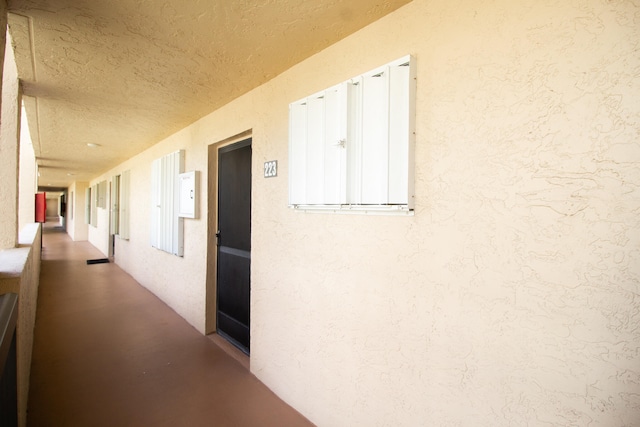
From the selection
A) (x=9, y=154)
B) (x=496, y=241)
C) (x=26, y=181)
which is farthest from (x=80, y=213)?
(x=496, y=241)

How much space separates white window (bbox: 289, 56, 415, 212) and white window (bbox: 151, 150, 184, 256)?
2.48 m

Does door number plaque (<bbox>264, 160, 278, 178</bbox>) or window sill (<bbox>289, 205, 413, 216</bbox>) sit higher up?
door number plaque (<bbox>264, 160, 278, 178</bbox>)

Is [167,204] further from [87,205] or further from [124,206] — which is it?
[87,205]

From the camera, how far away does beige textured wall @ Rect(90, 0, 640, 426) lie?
39.6 inches

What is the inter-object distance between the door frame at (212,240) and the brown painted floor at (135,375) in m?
0.26

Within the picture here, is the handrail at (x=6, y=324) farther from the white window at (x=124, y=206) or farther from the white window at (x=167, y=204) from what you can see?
the white window at (x=124, y=206)

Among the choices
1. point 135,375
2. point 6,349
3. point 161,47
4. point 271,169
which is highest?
point 161,47

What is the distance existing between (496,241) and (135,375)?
304cm

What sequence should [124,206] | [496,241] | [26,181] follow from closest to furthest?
[496,241]
[26,181]
[124,206]

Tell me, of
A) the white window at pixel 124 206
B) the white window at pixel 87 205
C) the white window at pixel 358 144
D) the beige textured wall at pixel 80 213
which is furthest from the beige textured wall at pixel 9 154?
the beige textured wall at pixel 80 213

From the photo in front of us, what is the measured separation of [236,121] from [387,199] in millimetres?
2035

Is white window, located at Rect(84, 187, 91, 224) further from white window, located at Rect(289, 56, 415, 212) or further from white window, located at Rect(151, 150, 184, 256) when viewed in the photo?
white window, located at Rect(289, 56, 415, 212)

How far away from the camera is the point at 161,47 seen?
6.66 feet

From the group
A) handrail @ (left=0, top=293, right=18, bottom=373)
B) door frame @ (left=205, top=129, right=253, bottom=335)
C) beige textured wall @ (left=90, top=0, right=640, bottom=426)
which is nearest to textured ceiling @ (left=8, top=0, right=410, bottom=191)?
beige textured wall @ (left=90, top=0, right=640, bottom=426)
